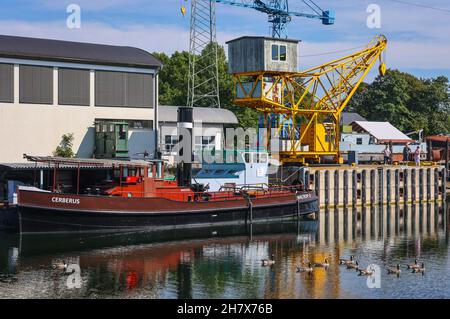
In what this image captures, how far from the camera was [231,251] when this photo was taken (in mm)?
→ 31078

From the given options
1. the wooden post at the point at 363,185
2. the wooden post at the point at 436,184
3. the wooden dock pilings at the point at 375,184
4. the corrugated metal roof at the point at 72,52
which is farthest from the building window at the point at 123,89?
the wooden post at the point at 436,184

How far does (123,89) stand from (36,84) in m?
5.74

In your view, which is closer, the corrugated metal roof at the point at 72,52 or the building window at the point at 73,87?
the corrugated metal roof at the point at 72,52

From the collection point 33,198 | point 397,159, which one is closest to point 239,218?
point 33,198

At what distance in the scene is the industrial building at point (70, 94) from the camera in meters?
41.8

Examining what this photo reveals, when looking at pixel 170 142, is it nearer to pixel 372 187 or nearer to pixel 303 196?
pixel 372 187

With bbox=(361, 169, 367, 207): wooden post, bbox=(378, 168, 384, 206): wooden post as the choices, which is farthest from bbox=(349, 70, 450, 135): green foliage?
bbox=(361, 169, 367, 207): wooden post

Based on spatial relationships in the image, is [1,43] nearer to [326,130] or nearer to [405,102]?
[326,130]

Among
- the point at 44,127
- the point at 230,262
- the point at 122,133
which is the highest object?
the point at 44,127

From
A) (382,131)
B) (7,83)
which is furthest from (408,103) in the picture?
(7,83)

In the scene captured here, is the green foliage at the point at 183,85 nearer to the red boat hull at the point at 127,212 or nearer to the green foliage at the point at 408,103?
A: the green foliage at the point at 408,103

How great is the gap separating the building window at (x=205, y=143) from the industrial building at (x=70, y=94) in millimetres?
7812

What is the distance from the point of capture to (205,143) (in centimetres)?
5562
